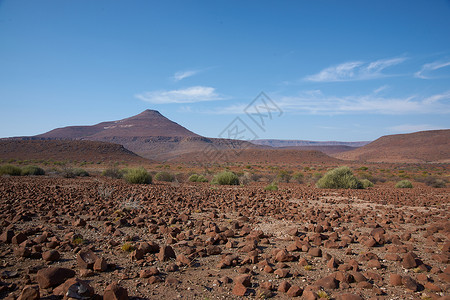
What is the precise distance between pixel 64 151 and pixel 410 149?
117 m

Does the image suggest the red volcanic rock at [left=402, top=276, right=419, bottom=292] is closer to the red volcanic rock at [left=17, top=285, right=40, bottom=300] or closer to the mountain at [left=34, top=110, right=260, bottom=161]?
the red volcanic rock at [left=17, top=285, right=40, bottom=300]

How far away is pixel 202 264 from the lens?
443 cm

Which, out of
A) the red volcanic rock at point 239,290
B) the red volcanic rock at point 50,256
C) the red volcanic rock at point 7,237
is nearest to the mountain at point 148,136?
the red volcanic rock at point 7,237

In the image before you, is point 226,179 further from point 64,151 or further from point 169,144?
point 169,144

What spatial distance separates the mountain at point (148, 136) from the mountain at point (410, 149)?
50.8 meters

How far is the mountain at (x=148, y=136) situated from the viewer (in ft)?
389

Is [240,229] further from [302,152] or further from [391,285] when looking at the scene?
[302,152]

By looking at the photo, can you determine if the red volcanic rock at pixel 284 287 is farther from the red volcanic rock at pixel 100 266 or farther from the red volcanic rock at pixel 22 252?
the red volcanic rock at pixel 22 252

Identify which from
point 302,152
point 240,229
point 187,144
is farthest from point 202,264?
point 187,144

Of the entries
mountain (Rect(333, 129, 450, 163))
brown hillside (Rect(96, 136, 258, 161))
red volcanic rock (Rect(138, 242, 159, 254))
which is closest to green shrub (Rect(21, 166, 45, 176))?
red volcanic rock (Rect(138, 242, 159, 254))

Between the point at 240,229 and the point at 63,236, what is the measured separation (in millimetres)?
3727

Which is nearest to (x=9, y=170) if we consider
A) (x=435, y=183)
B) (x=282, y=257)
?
(x=282, y=257)

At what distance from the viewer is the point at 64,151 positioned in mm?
72375

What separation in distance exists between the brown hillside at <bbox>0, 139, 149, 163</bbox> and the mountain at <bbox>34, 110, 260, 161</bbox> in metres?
22.6
